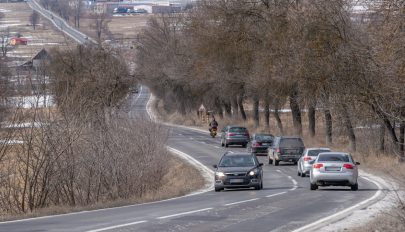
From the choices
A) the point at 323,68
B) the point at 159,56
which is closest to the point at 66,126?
the point at 323,68

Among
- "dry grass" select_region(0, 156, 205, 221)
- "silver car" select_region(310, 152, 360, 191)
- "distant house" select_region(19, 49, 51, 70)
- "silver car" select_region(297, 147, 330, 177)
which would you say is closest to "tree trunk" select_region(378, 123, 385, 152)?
"silver car" select_region(297, 147, 330, 177)

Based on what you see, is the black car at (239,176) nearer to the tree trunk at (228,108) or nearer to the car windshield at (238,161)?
the car windshield at (238,161)

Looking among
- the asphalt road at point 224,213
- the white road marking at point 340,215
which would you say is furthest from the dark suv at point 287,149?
the white road marking at point 340,215

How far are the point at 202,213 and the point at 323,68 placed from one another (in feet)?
98.0

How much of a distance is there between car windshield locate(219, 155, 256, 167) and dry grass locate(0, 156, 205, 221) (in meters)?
1.76

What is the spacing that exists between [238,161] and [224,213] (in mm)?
12310

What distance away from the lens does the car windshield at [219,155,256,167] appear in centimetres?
3453

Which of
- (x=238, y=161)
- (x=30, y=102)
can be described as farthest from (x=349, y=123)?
(x=30, y=102)

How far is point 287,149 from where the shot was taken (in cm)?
5112

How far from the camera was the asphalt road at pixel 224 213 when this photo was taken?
1914cm

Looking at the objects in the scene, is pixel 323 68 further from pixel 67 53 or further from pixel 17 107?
pixel 17 107

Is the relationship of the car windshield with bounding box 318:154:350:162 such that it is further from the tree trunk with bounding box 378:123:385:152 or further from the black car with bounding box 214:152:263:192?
the tree trunk with bounding box 378:123:385:152

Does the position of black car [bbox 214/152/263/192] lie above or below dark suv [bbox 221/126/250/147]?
above

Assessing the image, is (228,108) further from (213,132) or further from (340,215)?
(340,215)
